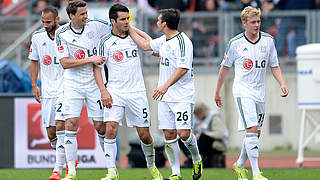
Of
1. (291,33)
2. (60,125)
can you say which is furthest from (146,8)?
(60,125)

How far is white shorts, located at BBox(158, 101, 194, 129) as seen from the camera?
1190 cm

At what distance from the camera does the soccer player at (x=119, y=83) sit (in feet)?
38.8

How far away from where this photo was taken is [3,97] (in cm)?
1673

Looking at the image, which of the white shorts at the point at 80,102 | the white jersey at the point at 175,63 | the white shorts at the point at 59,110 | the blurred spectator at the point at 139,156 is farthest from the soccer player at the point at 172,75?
the blurred spectator at the point at 139,156

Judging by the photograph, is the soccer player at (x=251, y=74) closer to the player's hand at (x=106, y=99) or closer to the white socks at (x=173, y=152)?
the white socks at (x=173, y=152)

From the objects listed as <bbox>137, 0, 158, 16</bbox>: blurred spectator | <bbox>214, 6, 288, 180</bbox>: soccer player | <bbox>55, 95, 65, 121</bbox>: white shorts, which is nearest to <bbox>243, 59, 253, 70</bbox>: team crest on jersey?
<bbox>214, 6, 288, 180</bbox>: soccer player

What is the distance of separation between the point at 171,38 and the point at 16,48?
28.7 feet

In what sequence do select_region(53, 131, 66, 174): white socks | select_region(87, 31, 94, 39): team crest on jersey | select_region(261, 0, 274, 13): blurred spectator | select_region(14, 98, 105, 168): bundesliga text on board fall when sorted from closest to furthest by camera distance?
select_region(87, 31, 94, 39): team crest on jersey < select_region(53, 131, 66, 174): white socks < select_region(14, 98, 105, 168): bundesliga text on board < select_region(261, 0, 274, 13): blurred spectator

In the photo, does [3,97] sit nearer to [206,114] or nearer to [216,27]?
[206,114]

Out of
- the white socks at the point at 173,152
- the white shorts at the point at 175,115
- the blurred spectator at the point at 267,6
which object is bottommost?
the white socks at the point at 173,152

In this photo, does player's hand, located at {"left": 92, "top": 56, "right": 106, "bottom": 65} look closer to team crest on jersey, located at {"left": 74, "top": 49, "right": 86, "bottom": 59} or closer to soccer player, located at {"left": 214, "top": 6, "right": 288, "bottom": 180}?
team crest on jersey, located at {"left": 74, "top": 49, "right": 86, "bottom": 59}

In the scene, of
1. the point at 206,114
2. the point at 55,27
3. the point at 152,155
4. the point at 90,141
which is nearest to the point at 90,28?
the point at 55,27

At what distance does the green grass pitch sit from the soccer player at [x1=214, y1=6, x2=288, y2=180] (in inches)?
57.4

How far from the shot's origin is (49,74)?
42.9 ft
